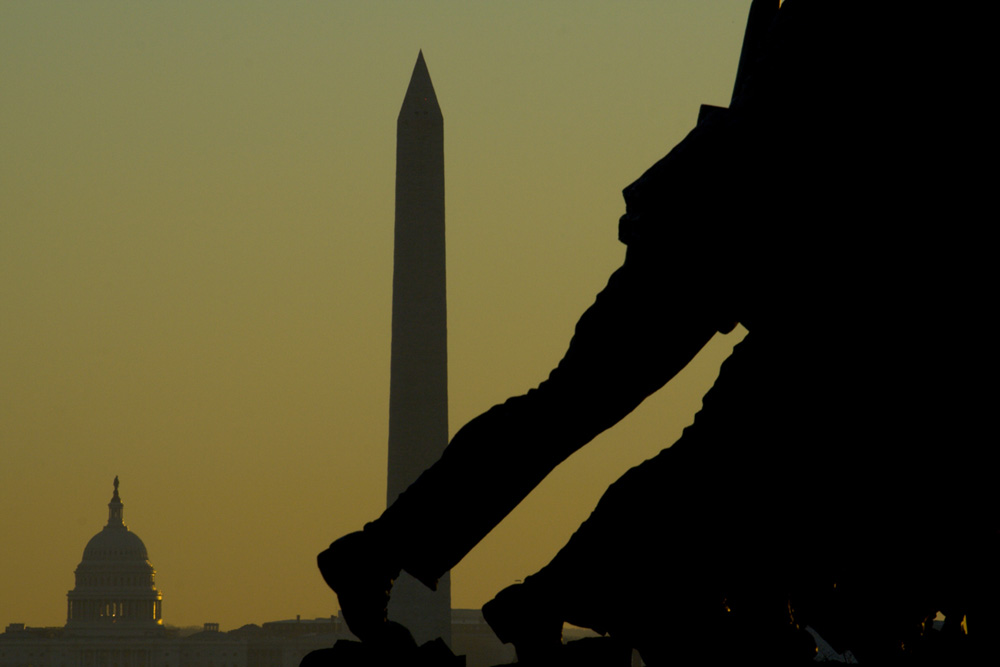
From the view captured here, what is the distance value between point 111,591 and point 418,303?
82.4 meters

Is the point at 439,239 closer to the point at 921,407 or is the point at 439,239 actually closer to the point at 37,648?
the point at 921,407

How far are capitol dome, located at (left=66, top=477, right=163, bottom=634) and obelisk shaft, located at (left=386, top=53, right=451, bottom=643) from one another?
79.8 metres

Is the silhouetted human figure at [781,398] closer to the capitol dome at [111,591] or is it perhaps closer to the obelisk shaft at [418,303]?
the obelisk shaft at [418,303]

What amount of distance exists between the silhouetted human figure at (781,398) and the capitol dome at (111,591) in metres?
115

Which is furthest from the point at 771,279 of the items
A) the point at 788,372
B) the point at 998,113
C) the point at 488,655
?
the point at 488,655

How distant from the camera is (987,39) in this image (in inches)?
113

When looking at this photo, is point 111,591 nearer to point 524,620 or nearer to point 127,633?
point 127,633

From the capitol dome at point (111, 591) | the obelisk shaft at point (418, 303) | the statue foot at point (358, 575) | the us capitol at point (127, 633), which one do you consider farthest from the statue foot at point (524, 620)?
the capitol dome at point (111, 591)

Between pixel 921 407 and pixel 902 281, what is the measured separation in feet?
0.58

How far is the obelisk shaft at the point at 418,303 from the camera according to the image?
3794cm

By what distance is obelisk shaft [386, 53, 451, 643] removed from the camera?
124ft

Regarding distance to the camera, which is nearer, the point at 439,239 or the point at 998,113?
the point at 998,113

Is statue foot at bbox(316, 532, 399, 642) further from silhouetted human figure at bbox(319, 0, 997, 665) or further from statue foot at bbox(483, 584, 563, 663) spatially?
statue foot at bbox(483, 584, 563, 663)

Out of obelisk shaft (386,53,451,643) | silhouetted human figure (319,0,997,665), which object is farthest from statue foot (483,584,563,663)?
obelisk shaft (386,53,451,643)
